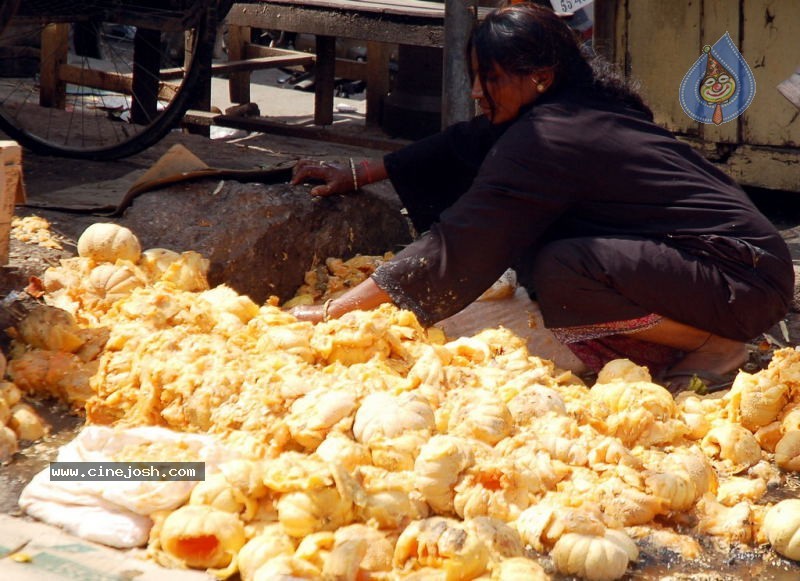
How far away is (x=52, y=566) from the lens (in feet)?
7.90

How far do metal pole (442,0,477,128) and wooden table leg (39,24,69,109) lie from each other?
10.6 ft

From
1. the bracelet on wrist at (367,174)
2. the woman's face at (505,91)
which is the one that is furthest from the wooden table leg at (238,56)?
the woman's face at (505,91)

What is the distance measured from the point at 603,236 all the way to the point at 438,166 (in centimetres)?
94

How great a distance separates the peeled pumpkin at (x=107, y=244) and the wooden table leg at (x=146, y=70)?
2.75 m

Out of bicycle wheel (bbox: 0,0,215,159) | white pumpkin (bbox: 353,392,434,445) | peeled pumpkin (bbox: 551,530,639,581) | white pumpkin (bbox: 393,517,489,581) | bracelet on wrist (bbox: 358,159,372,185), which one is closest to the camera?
white pumpkin (bbox: 393,517,489,581)

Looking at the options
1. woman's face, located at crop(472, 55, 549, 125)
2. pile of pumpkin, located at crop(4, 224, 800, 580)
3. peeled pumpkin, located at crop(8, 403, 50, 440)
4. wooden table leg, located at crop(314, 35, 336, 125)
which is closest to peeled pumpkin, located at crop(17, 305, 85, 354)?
pile of pumpkin, located at crop(4, 224, 800, 580)

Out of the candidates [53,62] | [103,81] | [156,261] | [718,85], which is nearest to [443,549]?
[156,261]

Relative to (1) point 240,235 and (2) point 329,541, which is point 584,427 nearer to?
(2) point 329,541

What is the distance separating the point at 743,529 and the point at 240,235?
2383mm

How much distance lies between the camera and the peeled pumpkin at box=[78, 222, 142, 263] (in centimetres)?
388

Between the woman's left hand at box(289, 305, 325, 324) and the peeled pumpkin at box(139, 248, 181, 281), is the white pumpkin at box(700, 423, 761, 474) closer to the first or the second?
the woman's left hand at box(289, 305, 325, 324)

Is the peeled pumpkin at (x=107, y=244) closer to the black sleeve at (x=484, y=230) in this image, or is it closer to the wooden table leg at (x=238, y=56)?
the black sleeve at (x=484, y=230)

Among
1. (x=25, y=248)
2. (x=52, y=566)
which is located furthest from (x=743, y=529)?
(x=25, y=248)

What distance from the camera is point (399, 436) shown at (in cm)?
275
